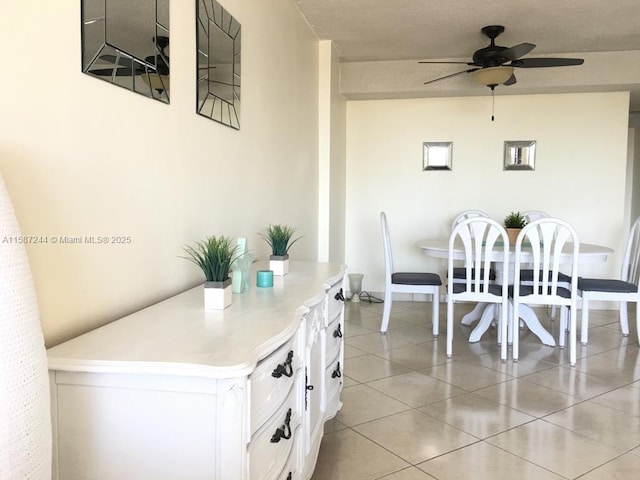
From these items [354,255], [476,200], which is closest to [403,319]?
[354,255]

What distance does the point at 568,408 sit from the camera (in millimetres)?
2750

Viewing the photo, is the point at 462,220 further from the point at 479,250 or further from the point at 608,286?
the point at 608,286

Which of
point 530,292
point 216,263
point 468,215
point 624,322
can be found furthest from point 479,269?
point 216,263

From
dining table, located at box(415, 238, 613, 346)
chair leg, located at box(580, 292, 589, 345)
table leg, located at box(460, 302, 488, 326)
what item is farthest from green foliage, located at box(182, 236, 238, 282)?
table leg, located at box(460, 302, 488, 326)

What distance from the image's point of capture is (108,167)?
4.69ft

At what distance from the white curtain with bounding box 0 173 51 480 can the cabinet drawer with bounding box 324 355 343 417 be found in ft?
4.86

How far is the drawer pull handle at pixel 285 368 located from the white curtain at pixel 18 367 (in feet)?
1.82

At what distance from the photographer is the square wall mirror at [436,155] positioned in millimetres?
5488

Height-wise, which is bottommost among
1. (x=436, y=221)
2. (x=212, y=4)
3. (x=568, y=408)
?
(x=568, y=408)

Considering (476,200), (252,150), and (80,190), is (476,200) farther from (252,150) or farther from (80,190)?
(80,190)

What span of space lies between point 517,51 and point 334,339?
2.62 m

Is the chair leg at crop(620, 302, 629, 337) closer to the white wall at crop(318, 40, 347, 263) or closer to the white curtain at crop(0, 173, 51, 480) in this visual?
the white wall at crop(318, 40, 347, 263)

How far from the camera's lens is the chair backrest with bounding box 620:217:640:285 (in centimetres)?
432

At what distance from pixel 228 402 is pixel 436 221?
479 cm
